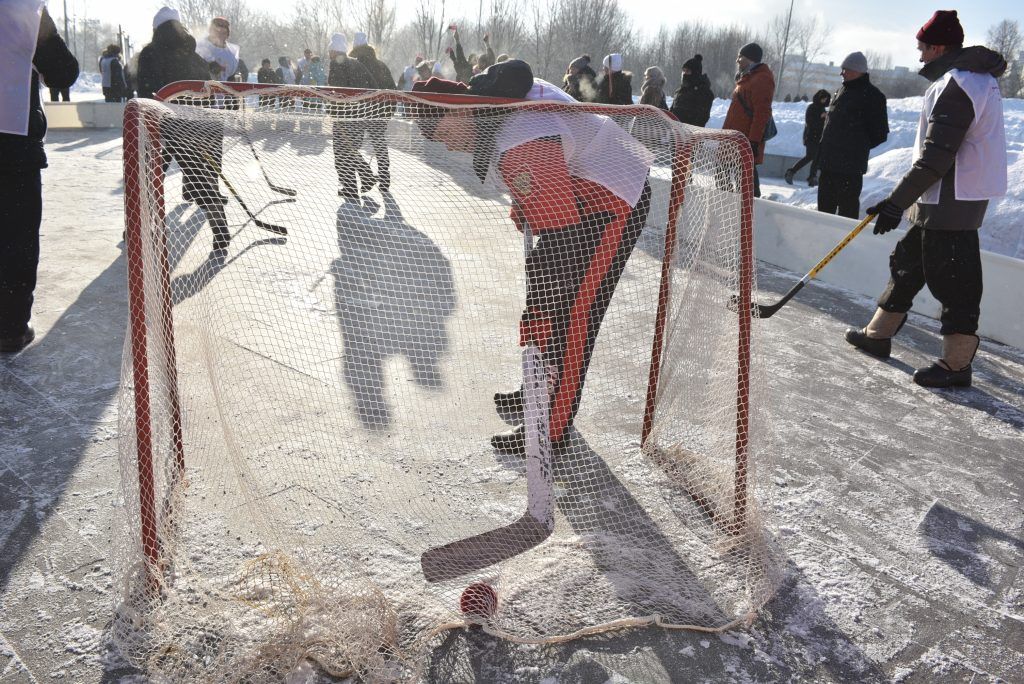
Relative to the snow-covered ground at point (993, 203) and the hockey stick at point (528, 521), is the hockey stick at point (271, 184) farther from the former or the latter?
the snow-covered ground at point (993, 203)

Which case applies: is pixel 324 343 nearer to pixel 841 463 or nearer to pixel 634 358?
pixel 634 358

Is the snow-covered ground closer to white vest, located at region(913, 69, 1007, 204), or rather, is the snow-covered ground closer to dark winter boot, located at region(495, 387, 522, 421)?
white vest, located at region(913, 69, 1007, 204)

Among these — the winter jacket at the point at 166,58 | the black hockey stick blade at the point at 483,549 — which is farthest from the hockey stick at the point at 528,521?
the winter jacket at the point at 166,58

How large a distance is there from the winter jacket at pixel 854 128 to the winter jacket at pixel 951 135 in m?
2.26

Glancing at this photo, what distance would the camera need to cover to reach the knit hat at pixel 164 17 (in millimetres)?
4949

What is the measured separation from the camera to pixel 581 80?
8.54m

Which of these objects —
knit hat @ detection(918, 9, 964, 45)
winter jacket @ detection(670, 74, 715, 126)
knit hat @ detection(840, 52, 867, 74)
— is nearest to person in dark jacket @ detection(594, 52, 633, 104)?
winter jacket @ detection(670, 74, 715, 126)

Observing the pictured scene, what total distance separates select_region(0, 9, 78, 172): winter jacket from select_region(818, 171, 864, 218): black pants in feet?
16.3

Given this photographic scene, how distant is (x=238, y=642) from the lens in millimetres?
1676

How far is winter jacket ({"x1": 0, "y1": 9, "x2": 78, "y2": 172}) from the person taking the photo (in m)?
2.97

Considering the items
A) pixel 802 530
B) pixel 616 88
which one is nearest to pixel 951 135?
pixel 802 530

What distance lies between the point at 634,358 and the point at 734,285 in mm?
815

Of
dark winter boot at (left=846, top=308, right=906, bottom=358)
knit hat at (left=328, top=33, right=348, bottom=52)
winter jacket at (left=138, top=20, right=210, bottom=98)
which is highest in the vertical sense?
knit hat at (left=328, top=33, right=348, bottom=52)

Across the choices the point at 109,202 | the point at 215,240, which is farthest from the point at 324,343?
the point at 109,202
